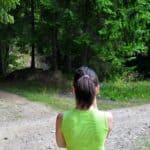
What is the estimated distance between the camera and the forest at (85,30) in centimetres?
1880

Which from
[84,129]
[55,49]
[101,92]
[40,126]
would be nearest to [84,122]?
[84,129]

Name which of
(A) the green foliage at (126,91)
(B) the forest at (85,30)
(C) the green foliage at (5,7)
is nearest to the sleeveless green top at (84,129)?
(C) the green foliage at (5,7)

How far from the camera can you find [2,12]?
15055mm

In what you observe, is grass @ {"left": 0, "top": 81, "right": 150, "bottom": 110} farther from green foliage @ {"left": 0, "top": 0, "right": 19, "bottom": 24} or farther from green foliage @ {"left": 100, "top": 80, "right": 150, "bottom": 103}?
green foliage @ {"left": 0, "top": 0, "right": 19, "bottom": 24}

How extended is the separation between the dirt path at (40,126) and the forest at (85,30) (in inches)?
163

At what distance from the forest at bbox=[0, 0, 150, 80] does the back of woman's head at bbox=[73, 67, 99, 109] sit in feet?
45.4

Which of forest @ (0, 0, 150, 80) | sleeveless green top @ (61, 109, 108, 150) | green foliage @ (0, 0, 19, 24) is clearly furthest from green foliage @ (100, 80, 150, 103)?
sleeveless green top @ (61, 109, 108, 150)

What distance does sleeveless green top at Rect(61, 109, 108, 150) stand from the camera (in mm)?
3871

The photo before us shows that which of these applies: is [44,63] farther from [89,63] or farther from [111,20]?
[111,20]

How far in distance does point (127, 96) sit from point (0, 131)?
671 centimetres

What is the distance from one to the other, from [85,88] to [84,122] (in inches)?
10.0

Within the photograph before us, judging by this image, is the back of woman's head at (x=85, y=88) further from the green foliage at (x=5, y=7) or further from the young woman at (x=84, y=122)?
the green foliage at (x=5, y=7)

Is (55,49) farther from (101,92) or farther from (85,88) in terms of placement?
(85,88)

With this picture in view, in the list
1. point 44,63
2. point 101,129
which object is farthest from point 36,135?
point 44,63
